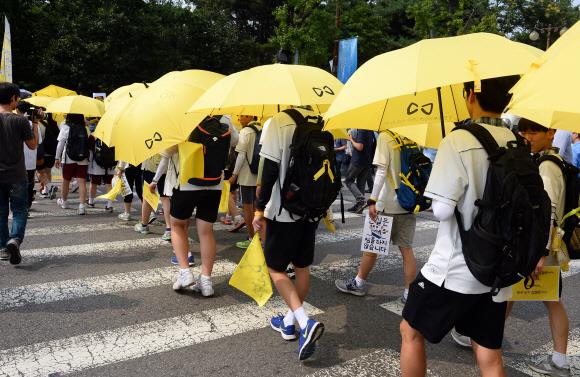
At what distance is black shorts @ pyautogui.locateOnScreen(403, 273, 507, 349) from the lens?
240 cm

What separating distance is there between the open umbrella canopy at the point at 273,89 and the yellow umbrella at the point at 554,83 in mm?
1707

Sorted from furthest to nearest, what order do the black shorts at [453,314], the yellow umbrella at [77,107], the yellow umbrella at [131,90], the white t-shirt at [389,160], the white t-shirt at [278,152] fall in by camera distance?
the yellow umbrella at [77,107]
the yellow umbrella at [131,90]
the white t-shirt at [389,160]
the white t-shirt at [278,152]
the black shorts at [453,314]

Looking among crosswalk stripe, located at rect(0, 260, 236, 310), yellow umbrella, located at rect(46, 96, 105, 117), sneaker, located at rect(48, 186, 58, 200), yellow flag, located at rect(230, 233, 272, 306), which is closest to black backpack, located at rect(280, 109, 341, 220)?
yellow flag, located at rect(230, 233, 272, 306)

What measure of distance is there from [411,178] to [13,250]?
424 centimetres

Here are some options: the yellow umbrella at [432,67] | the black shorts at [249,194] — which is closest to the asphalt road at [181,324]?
the black shorts at [249,194]

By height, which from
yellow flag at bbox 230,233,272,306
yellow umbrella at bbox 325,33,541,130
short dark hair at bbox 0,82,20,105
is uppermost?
yellow umbrella at bbox 325,33,541,130

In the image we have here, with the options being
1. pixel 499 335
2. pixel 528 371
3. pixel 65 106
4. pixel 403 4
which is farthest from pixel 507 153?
pixel 403 4

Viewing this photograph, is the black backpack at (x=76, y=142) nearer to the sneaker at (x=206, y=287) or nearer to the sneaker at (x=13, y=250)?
the sneaker at (x=13, y=250)

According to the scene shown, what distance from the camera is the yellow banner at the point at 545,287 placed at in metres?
3.11

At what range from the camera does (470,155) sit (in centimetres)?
232

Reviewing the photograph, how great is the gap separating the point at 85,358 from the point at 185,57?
96.8 ft

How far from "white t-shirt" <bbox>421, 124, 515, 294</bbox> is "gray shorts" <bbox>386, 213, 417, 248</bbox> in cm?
208

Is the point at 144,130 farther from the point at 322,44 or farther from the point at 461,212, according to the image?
the point at 322,44

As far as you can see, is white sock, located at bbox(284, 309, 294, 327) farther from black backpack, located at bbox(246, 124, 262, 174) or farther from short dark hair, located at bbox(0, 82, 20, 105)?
short dark hair, located at bbox(0, 82, 20, 105)
